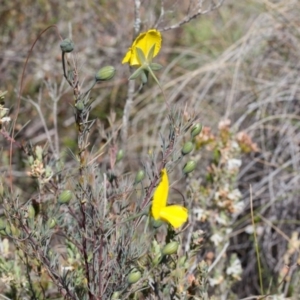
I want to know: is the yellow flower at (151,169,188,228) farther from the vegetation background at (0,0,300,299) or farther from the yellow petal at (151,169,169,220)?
the vegetation background at (0,0,300,299)

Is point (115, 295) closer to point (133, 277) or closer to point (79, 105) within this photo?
point (133, 277)

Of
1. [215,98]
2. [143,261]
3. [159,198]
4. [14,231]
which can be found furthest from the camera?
[215,98]

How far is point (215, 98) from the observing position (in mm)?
2582

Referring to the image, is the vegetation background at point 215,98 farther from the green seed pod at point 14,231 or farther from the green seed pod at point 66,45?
the green seed pod at point 66,45

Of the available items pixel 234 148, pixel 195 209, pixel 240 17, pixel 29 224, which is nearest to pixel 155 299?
pixel 29 224

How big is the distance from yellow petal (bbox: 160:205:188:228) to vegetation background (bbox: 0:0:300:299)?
1.69ft

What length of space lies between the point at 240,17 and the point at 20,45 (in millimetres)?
1117

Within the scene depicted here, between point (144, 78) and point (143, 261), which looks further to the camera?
point (143, 261)

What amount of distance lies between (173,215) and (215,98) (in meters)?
1.62

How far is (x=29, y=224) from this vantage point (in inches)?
42.6

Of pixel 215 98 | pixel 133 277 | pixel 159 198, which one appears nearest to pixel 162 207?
pixel 159 198

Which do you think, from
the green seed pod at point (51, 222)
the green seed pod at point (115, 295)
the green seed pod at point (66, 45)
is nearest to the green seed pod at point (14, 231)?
the green seed pod at point (51, 222)

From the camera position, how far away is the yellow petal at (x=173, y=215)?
99 centimetres

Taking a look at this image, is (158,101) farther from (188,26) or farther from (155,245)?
(155,245)
